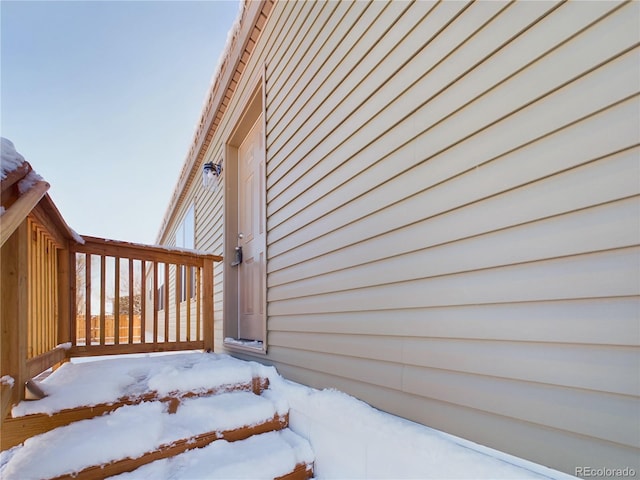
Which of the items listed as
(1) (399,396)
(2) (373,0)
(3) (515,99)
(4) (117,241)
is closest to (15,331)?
(4) (117,241)

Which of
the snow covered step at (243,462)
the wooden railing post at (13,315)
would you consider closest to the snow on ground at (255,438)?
the snow covered step at (243,462)

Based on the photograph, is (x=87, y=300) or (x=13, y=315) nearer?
(x=13, y=315)

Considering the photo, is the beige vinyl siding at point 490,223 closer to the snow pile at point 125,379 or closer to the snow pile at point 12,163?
the snow pile at point 125,379

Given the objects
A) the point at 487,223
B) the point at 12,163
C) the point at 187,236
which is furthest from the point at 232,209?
the point at 487,223

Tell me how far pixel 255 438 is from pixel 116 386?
A: 0.80 m

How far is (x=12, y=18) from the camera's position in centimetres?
346

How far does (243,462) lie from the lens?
4.87ft

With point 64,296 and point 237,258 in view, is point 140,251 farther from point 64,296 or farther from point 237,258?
point 237,258

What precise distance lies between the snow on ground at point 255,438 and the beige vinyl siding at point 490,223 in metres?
0.09

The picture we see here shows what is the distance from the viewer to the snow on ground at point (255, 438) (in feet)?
3.63

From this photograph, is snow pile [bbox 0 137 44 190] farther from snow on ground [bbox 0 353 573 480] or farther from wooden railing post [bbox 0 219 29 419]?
snow on ground [bbox 0 353 573 480]

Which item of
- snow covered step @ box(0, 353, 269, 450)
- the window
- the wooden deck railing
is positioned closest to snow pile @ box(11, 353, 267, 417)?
snow covered step @ box(0, 353, 269, 450)

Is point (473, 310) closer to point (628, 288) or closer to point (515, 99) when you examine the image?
point (628, 288)

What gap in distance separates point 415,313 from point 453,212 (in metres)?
0.44
